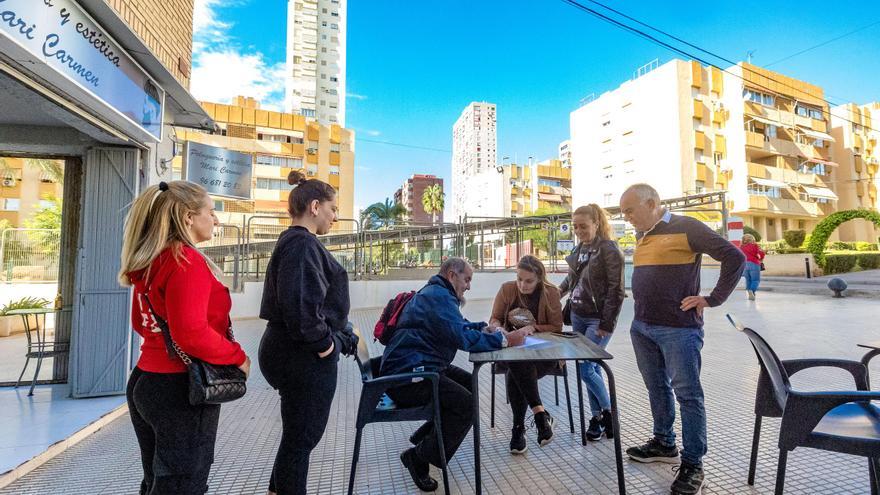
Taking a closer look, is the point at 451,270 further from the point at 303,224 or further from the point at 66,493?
the point at 66,493

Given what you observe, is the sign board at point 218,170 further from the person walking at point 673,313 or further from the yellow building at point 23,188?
the person walking at point 673,313

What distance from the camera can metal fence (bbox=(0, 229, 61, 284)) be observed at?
7344 mm

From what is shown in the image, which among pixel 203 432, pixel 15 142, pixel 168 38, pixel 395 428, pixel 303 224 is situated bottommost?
pixel 395 428

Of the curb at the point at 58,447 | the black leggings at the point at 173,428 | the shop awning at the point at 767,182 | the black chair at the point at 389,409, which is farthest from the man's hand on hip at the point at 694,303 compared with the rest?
the shop awning at the point at 767,182

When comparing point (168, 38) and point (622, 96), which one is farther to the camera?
point (622, 96)

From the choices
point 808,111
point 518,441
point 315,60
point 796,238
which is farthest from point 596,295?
point 315,60

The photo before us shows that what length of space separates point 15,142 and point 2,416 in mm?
2562

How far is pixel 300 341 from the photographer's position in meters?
1.97

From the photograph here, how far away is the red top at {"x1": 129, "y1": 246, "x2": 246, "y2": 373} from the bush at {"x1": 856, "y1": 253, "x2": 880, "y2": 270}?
29.7m

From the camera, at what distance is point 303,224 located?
215 centimetres

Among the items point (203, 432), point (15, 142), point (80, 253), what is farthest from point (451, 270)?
point (15, 142)

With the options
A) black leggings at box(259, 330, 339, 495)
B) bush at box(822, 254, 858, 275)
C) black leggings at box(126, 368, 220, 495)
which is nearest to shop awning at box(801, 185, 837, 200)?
bush at box(822, 254, 858, 275)

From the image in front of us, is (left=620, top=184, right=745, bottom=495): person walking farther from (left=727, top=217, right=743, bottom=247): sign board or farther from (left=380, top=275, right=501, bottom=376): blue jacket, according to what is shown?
(left=727, top=217, right=743, bottom=247): sign board

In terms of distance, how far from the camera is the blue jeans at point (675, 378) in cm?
236
